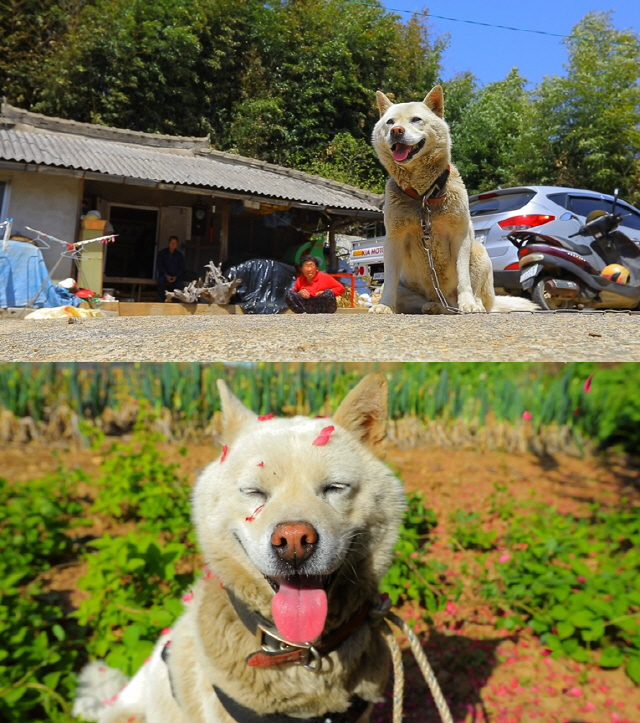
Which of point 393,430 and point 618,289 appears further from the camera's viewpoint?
point 618,289

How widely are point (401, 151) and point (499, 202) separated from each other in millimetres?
4092

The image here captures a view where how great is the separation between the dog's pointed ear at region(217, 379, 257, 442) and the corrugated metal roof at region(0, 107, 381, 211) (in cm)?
815

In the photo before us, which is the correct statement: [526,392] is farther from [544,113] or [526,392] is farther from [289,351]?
[544,113]

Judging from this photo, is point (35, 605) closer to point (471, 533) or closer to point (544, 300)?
point (471, 533)

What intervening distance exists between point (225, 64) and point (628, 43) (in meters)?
15.0

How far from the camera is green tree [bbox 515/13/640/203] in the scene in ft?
66.1

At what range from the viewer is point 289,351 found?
1775 mm

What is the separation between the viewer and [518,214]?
6625 mm

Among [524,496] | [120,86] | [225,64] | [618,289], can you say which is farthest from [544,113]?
[524,496]

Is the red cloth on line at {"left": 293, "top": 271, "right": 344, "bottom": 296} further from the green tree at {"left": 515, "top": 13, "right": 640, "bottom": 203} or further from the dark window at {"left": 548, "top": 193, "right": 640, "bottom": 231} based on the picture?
the green tree at {"left": 515, "top": 13, "right": 640, "bottom": 203}

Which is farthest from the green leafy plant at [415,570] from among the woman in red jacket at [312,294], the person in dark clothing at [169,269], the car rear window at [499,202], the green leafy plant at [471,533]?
the person in dark clothing at [169,269]

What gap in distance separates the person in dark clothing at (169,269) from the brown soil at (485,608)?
7984 mm

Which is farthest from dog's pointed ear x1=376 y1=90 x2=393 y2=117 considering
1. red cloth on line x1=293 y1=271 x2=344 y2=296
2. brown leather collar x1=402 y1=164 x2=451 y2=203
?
red cloth on line x1=293 y1=271 x2=344 y2=296

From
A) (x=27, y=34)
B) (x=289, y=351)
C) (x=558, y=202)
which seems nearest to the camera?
(x=289, y=351)
